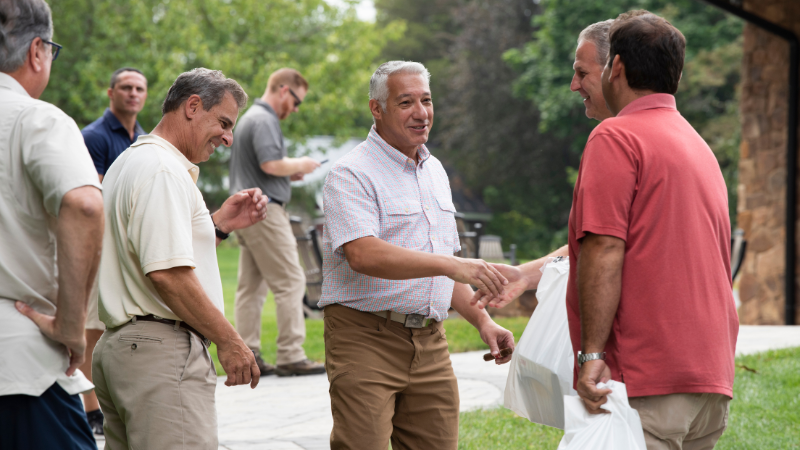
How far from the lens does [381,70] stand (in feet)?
10.0

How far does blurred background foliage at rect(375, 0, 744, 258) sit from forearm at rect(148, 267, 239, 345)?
2308 cm

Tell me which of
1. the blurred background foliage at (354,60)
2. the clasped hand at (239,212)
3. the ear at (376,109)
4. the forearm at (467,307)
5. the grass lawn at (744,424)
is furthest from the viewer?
the blurred background foliage at (354,60)

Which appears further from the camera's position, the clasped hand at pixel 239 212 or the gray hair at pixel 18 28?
the clasped hand at pixel 239 212

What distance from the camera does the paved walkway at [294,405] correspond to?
15.3 feet

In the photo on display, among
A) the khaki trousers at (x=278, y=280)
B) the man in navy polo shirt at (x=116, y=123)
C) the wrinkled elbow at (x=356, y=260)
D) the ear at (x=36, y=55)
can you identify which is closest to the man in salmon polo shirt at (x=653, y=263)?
the wrinkled elbow at (x=356, y=260)

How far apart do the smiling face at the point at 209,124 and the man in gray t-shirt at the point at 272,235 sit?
3.38m

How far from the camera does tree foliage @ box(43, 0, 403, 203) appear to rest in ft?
79.4

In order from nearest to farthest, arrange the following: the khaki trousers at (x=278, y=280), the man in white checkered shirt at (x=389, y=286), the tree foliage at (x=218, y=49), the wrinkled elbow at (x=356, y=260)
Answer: the wrinkled elbow at (x=356, y=260), the man in white checkered shirt at (x=389, y=286), the khaki trousers at (x=278, y=280), the tree foliage at (x=218, y=49)

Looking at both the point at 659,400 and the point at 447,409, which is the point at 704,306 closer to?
the point at 659,400

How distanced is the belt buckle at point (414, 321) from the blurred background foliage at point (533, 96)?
22.4 metres

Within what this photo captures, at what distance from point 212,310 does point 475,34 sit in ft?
111

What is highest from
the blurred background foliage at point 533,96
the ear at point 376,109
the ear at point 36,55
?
the ear at point 36,55

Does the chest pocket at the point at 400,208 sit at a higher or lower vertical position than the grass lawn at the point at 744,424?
higher

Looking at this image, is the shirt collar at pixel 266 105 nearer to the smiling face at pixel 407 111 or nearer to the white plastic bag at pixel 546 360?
Answer: the smiling face at pixel 407 111
